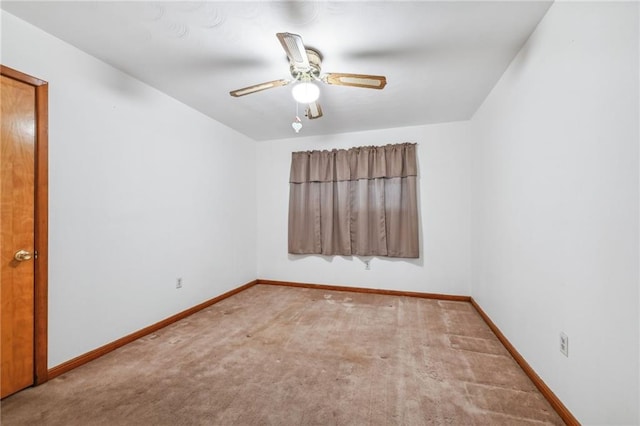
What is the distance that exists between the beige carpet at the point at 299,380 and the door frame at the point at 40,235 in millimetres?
200

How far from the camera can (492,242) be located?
256 cm

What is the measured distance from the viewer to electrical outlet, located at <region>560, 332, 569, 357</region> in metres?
1.40

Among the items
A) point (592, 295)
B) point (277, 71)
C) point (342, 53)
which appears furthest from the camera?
point (277, 71)

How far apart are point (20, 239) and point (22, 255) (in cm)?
10

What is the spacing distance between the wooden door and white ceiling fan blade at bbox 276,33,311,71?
1.68 metres

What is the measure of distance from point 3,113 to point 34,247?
0.84 metres

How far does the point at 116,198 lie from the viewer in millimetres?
2193

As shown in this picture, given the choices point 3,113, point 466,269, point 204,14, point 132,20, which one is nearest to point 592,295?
point 466,269

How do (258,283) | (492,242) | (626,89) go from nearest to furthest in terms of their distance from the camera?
(626,89) → (492,242) → (258,283)

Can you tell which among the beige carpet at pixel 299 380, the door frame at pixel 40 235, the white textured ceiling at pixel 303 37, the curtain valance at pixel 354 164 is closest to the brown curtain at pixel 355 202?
the curtain valance at pixel 354 164

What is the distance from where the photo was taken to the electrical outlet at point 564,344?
4.58 feet

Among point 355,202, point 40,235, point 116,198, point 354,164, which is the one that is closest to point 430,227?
point 355,202

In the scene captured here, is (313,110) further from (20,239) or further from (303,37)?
(20,239)

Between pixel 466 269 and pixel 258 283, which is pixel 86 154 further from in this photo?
pixel 466 269
